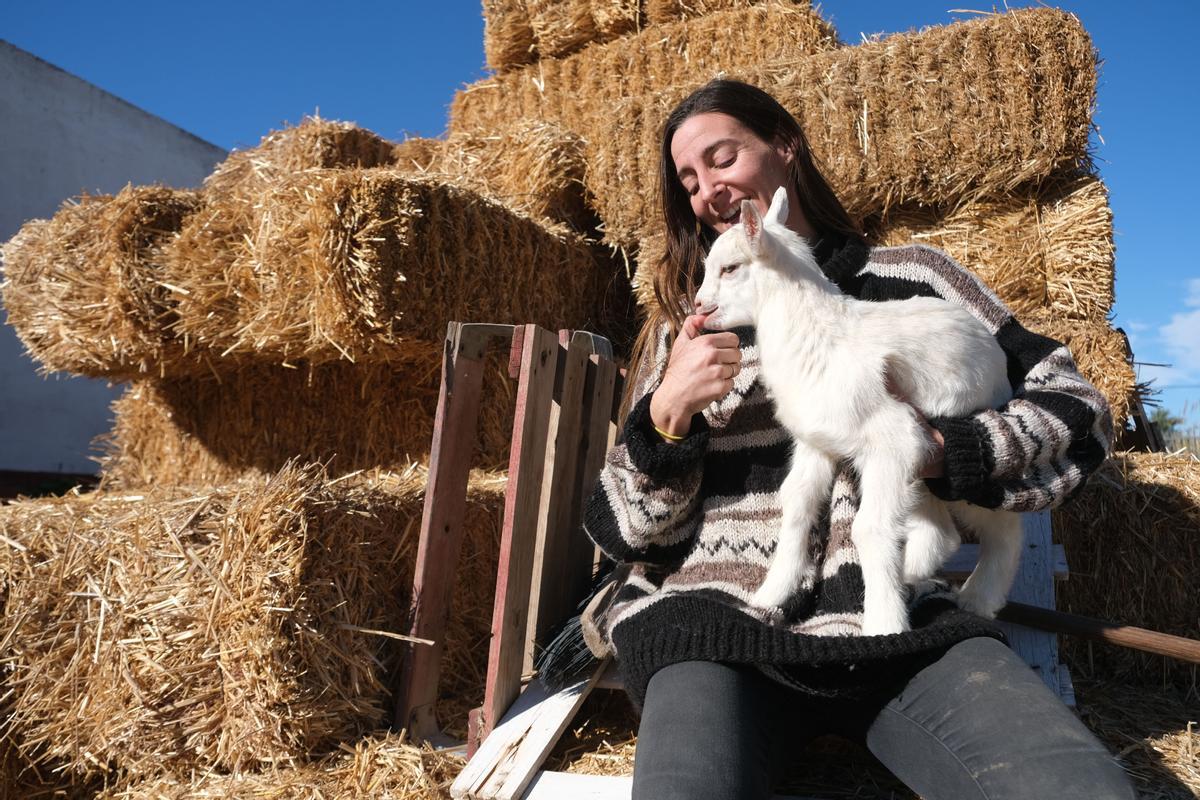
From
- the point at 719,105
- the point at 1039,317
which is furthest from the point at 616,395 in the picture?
the point at 1039,317

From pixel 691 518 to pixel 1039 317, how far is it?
222cm

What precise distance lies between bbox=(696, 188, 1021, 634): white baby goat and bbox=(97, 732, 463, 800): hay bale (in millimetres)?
1023

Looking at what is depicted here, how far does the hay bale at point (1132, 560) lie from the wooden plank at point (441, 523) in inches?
78.8

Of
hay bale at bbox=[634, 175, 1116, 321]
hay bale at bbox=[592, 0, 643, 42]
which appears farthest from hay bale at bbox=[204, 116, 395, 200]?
hay bale at bbox=[634, 175, 1116, 321]

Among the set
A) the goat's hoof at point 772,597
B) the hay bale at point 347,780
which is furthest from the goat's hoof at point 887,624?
the hay bale at point 347,780

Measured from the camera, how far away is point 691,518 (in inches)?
75.5

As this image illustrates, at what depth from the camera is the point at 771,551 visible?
180 centimetres

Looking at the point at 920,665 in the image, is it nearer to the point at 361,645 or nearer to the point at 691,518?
the point at 691,518

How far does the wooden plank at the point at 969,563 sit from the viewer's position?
90.2 inches

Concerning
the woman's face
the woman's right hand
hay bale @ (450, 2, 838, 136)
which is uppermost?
hay bale @ (450, 2, 838, 136)

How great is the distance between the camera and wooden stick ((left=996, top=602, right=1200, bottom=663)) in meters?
1.91

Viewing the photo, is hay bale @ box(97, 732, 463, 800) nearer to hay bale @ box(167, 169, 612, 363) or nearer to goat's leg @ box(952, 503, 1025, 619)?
goat's leg @ box(952, 503, 1025, 619)

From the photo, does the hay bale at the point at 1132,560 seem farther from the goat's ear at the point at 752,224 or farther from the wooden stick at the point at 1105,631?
the goat's ear at the point at 752,224

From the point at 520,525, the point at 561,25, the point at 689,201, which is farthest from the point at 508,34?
the point at 520,525
